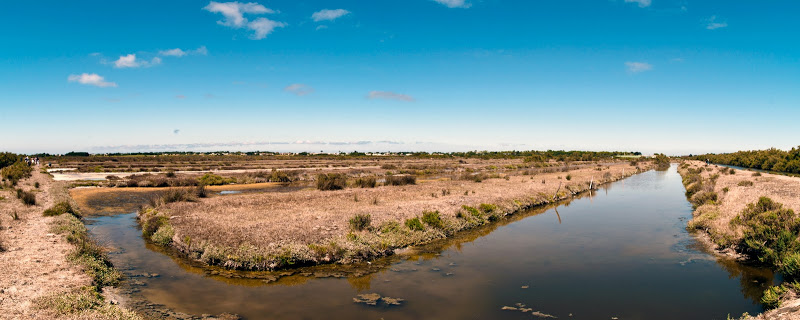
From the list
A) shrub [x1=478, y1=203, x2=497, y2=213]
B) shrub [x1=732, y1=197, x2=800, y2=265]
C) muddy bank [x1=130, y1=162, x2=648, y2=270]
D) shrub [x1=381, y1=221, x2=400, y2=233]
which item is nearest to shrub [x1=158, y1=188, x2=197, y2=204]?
muddy bank [x1=130, y1=162, x2=648, y2=270]

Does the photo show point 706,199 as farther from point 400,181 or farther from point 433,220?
point 400,181

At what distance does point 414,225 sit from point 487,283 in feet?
19.5

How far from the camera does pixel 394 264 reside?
554 inches

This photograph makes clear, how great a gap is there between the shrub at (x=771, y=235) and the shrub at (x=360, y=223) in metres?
13.5

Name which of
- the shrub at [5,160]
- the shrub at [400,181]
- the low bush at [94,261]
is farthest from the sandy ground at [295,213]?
the shrub at [5,160]

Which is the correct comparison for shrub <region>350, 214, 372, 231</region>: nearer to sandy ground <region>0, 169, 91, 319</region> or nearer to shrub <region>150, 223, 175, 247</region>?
shrub <region>150, 223, 175, 247</region>

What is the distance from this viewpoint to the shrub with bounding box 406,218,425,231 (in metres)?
17.7

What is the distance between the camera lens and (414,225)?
58.4 ft

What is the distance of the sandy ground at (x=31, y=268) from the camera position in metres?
8.84

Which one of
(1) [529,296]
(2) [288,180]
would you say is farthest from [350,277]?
(2) [288,180]

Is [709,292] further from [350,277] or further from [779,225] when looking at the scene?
[350,277]

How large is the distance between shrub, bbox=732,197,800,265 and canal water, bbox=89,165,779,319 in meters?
0.72

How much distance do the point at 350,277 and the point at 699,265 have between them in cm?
1168

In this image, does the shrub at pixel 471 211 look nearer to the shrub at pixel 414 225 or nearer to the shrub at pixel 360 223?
the shrub at pixel 414 225
